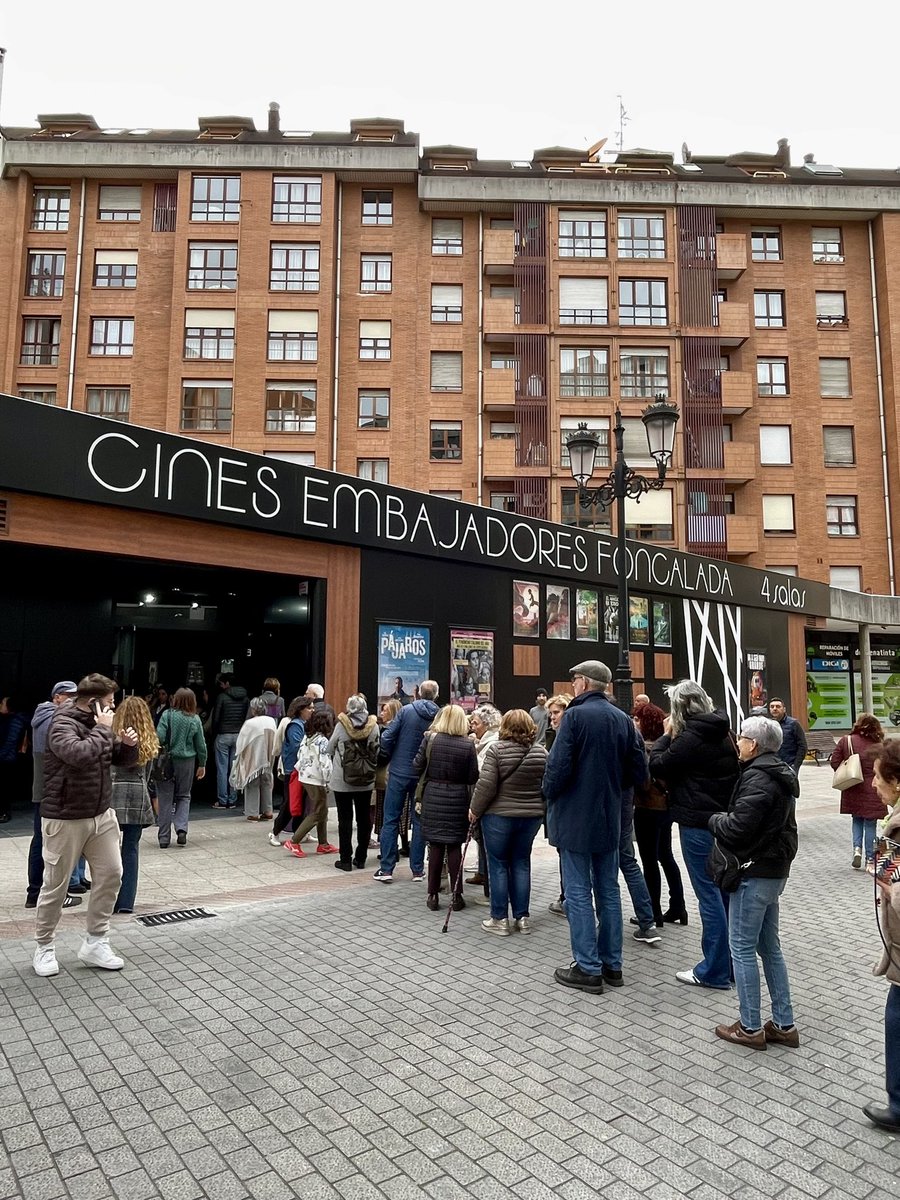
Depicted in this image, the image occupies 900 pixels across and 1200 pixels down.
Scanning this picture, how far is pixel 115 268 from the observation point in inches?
1235

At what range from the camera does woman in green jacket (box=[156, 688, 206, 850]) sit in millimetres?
8797

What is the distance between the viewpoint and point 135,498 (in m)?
9.88

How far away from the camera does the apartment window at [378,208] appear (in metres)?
32.5

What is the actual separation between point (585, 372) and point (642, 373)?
7.65ft

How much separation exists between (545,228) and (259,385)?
13.5 metres

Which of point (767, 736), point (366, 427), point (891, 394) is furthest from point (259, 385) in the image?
point (767, 736)

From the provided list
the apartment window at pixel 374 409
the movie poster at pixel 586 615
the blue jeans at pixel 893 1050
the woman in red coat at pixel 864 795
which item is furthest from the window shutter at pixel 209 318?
the blue jeans at pixel 893 1050

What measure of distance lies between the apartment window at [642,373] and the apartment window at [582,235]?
4.48 meters

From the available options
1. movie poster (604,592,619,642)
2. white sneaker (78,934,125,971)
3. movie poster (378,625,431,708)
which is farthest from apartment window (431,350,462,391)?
white sneaker (78,934,125,971)

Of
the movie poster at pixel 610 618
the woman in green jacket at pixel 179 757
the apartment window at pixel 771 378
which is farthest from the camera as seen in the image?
the apartment window at pixel 771 378

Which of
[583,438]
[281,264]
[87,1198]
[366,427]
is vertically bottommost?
[87,1198]

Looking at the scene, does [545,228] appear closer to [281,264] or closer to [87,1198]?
[281,264]

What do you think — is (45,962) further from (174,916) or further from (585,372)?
(585,372)

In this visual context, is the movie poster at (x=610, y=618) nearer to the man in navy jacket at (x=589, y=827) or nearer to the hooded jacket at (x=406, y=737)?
the hooded jacket at (x=406, y=737)
